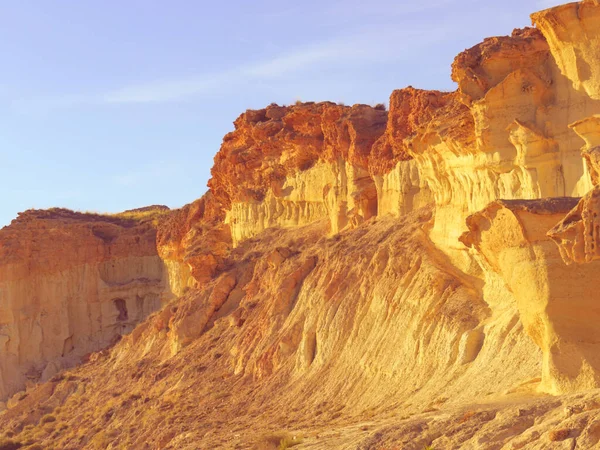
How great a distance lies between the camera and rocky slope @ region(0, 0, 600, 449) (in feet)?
57.4

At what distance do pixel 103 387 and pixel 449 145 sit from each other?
1854 centimetres

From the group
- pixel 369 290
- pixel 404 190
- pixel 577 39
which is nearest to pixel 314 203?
pixel 404 190

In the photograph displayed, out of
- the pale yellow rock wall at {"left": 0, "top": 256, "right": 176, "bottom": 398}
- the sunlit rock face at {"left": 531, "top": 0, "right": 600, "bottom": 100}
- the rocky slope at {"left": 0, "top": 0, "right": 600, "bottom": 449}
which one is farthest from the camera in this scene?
the pale yellow rock wall at {"left": 0, "top": 256, "right": 176, "bottom": 398}

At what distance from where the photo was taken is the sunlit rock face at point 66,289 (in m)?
47.4

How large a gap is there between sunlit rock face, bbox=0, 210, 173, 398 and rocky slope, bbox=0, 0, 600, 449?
131 mm

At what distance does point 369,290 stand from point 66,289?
2475cm

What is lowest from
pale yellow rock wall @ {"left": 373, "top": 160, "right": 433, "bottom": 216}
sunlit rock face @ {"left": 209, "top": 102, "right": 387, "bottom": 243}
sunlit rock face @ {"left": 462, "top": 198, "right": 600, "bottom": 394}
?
sunlit rock face @ {"left": 462, "top": 198, "right": 600, "bottom": 394}

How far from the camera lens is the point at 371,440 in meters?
16.9

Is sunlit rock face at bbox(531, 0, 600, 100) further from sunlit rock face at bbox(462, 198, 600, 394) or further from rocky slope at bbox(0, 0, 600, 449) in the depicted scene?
sunlit rock face at bbox(462, 198, 600, 394)

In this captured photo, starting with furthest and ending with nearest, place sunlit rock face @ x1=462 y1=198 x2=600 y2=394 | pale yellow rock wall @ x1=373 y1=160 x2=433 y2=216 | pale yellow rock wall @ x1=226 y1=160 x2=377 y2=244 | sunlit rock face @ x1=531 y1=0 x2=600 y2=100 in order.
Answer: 1. pale yellow rock wall @ x1=226 y1=160 x2=377 y2=244
2. pale yellow rock wall @ x1=373 y1=160 x2=433 y2=216
3. sunlit rock face @ x1=531 y1=0 x2=600 y2=100
4. sunlit rock face @ x1=462 y1=198 x2=600 y2=394

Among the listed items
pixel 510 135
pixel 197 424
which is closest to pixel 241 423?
pixel 197 424

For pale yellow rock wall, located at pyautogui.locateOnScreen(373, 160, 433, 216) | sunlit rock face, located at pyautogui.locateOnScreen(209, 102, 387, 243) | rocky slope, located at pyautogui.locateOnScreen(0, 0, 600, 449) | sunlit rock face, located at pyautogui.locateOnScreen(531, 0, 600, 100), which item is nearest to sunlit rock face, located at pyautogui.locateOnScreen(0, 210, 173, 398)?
rocky slope, located at pyautogui.locateOnScreen(0, 0, 600, 449)

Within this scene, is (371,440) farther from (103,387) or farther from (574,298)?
(103,387)

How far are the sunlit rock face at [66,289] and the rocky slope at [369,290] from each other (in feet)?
0.43
